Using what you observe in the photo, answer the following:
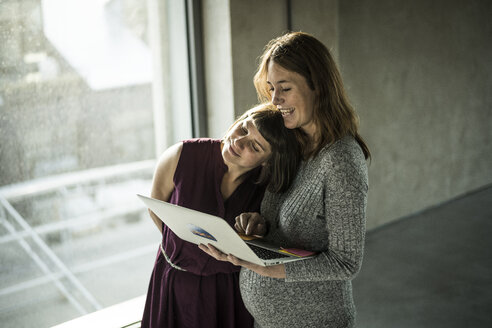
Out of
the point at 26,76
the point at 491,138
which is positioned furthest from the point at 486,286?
the point at 26,76

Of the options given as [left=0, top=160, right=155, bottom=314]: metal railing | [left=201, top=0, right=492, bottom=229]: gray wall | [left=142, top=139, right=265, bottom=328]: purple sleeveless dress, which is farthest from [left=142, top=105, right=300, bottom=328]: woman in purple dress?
[left=201, top=0, right=492, bottom=229]: gray wall

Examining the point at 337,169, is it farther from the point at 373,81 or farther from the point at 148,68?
the point at 373,81

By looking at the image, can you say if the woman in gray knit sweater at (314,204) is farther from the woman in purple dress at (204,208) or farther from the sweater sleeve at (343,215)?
the woman in purple dress at (204,208)

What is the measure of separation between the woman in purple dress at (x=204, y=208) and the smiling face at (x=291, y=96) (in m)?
0.14

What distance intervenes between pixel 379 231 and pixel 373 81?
114cm

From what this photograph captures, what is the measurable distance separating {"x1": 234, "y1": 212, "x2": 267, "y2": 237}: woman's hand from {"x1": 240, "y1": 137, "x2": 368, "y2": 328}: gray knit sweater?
45 mm

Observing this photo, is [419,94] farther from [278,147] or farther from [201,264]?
[201,264]

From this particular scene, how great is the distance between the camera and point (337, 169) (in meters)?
1.36

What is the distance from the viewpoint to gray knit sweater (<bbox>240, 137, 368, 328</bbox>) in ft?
4.42

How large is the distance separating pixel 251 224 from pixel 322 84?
0.51 meters

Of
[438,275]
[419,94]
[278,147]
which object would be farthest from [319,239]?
[419,94]

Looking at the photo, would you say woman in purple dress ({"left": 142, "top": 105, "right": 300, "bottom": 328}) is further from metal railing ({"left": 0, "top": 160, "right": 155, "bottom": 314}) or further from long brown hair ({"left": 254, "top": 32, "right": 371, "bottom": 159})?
metal railing ({"left": 0, "top": 160, "right": 155, "bottom": 314})

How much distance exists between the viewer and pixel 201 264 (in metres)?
1.74

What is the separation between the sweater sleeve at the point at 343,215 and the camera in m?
1.33
